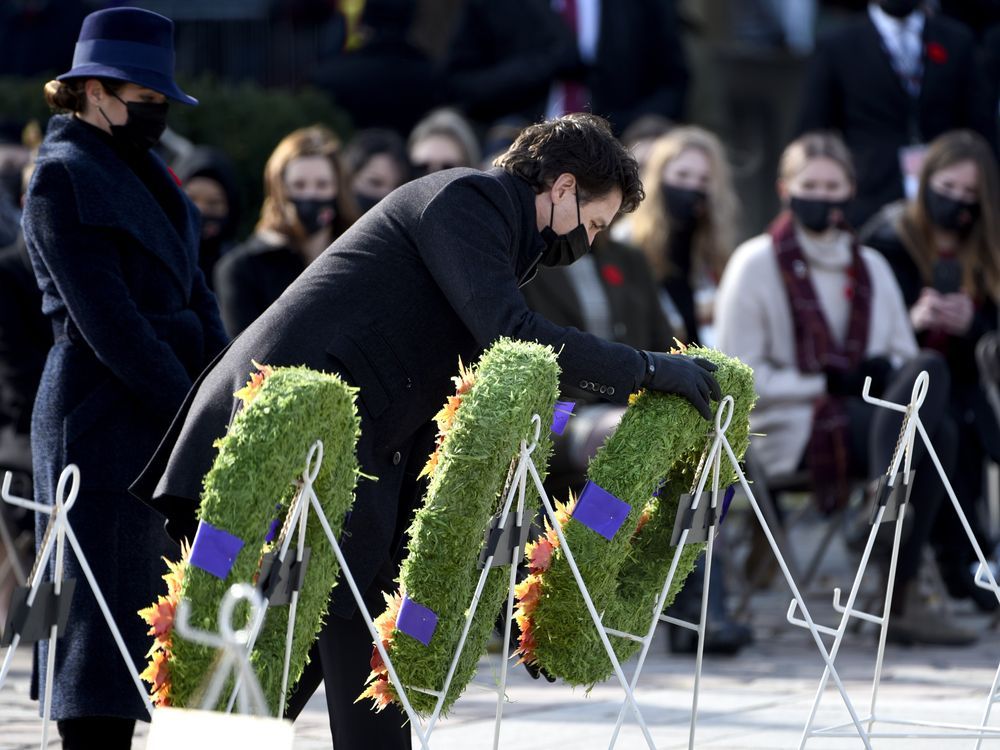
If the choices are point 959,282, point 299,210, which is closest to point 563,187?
point 299,210

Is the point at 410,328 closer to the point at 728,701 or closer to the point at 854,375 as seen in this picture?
the point at 728,701

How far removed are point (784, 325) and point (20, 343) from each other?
2.95 m

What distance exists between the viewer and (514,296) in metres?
3.88

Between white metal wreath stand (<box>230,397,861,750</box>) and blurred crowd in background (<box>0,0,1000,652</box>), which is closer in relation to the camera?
white metal wreath stand (<box>230,397,861,750</box>)

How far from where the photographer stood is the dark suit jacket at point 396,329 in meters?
3.89

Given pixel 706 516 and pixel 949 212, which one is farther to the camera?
pixel 949 212

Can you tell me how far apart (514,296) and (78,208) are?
1.25 meters

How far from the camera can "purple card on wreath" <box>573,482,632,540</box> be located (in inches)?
151

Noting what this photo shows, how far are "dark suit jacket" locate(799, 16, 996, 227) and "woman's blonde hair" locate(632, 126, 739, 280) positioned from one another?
112cm

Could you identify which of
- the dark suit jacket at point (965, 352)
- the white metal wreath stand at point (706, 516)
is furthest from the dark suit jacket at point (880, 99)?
the white metal wreath stand at point (706, 516)

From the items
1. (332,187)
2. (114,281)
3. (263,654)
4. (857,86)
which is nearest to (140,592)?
(114,281)

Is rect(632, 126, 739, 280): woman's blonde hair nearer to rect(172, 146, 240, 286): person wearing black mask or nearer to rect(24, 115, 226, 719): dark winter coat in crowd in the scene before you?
rect(172, 146, 240, 286): person wearing black mask

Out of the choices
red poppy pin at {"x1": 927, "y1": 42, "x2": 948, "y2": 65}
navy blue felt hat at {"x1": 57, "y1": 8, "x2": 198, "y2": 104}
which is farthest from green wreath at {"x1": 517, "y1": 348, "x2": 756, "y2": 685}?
red poppy pin at {"x1": 927, "y1": 42, "x2": 948, "y2": 65}

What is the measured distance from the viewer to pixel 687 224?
26.8ft
